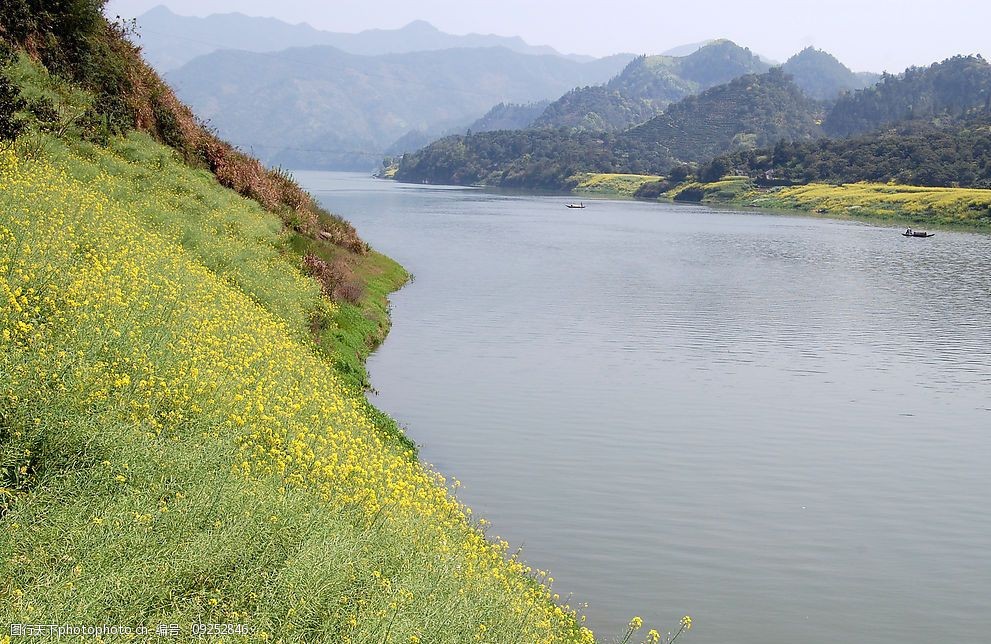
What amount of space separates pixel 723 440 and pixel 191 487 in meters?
16.8

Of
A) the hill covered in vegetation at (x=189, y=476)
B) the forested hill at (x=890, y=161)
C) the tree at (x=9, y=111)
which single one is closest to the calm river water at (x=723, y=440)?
the hill covered in vegetation at (x=189, y=476)

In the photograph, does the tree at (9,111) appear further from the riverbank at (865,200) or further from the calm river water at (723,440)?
the riverbank at (865,200)

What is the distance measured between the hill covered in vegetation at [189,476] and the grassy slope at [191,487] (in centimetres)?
2

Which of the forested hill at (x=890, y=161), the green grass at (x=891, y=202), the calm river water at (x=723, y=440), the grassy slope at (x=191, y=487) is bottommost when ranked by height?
the calm river water at (x=723, y=440)

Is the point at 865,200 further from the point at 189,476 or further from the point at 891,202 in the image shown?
the point at 189,476

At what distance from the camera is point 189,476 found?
31.6ft

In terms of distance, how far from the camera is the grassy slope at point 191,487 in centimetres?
808

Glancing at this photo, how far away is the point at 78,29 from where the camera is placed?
32781 millimetres

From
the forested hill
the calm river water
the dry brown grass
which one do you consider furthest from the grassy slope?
the forested hill

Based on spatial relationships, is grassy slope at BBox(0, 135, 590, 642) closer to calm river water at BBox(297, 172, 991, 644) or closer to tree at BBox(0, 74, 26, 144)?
calm river water at BBox(297, 172, 991, 644)

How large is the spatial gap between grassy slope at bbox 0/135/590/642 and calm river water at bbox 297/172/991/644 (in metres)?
3.69

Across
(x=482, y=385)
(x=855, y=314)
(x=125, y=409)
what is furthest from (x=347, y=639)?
(x=855, y=314)

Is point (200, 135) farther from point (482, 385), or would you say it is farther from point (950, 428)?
point (950, 428)

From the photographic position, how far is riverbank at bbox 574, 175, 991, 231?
122938mm
